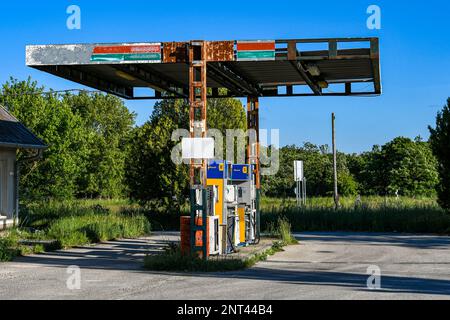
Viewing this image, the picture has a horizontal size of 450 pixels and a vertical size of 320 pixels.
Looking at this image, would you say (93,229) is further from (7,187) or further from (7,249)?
(7,249)

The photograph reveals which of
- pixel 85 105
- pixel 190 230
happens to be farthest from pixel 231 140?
pixel 85 105

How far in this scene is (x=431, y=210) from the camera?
31547 millimetres

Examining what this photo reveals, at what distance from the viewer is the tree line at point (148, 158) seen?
36375mm

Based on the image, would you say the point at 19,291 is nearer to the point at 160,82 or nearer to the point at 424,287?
the point at 424,287

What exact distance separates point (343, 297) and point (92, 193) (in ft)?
204

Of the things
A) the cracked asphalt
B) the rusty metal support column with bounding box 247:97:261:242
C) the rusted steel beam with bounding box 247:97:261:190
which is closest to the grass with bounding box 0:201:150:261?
the cracked asphalt

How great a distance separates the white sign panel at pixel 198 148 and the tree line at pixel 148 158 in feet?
51.1

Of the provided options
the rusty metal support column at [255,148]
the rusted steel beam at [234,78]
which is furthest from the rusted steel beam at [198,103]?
the rusty metal support column at [255,148]

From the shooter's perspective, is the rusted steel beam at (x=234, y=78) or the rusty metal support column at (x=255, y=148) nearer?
the rusted steel beam at (x=234, y=78)

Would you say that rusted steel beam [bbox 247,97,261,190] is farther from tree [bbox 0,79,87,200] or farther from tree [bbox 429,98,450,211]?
tree [bbox 0,79,87,200]

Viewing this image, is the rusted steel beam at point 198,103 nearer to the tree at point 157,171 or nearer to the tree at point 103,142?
the tree at point 157,171

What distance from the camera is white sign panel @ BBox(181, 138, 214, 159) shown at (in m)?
15.2

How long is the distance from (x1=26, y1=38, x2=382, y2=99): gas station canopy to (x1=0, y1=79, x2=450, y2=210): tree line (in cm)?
1020

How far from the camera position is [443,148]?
2775cm
